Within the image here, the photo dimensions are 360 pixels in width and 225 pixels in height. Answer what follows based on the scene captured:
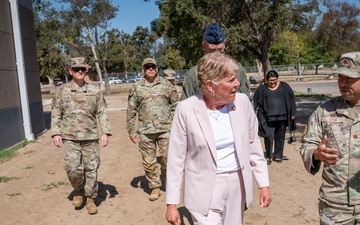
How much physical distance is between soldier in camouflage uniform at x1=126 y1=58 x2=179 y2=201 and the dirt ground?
0.53 m

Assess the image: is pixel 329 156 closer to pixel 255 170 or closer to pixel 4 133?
pixel 255 170

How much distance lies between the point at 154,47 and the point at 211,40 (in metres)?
82.6

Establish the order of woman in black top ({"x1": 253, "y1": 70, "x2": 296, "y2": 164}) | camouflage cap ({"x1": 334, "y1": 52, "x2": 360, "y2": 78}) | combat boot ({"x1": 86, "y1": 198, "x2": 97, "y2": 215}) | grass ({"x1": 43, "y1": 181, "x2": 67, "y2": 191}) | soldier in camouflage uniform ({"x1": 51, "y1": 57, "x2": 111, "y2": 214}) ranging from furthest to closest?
woman in black top ({"x1": 253, "y1": 70, "x2": 296, "y2": 164}), grass ({"x1": 43, "y1": 181, "x2": 67, "y2": 191}), combat boot ({"x1": 86, "y1": 198, "x2": 97, "y2": 215}), soldier in camouflage uniform ({"x1": 51, "y1": 57, "x2": 111, "y2": 214}), camouflage cap ({"x1": 334, "y1": 52, "x2": 360, "y2": 78})

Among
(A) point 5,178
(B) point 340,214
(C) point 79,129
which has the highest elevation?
(C) point 79,129

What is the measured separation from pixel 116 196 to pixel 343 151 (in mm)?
3965

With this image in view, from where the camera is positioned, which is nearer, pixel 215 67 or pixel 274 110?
pixel 215 67

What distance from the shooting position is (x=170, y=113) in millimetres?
5477

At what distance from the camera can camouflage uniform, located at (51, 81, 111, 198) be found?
475 centimetres

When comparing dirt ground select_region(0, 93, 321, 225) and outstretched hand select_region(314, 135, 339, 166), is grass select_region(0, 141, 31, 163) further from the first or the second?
outstretched hand select_region(314, 135, 339, 166)

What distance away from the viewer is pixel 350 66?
2398mm

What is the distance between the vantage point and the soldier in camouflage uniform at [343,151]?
94.5 inches

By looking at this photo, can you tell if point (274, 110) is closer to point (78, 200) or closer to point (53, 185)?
→ point (78, 200)

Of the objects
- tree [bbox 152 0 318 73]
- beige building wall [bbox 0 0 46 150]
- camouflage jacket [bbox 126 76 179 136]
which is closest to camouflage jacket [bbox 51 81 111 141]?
camouflage jacket [bbox 126 76 179 136]

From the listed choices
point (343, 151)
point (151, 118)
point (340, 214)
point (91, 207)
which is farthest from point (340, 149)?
point (91, 207)
